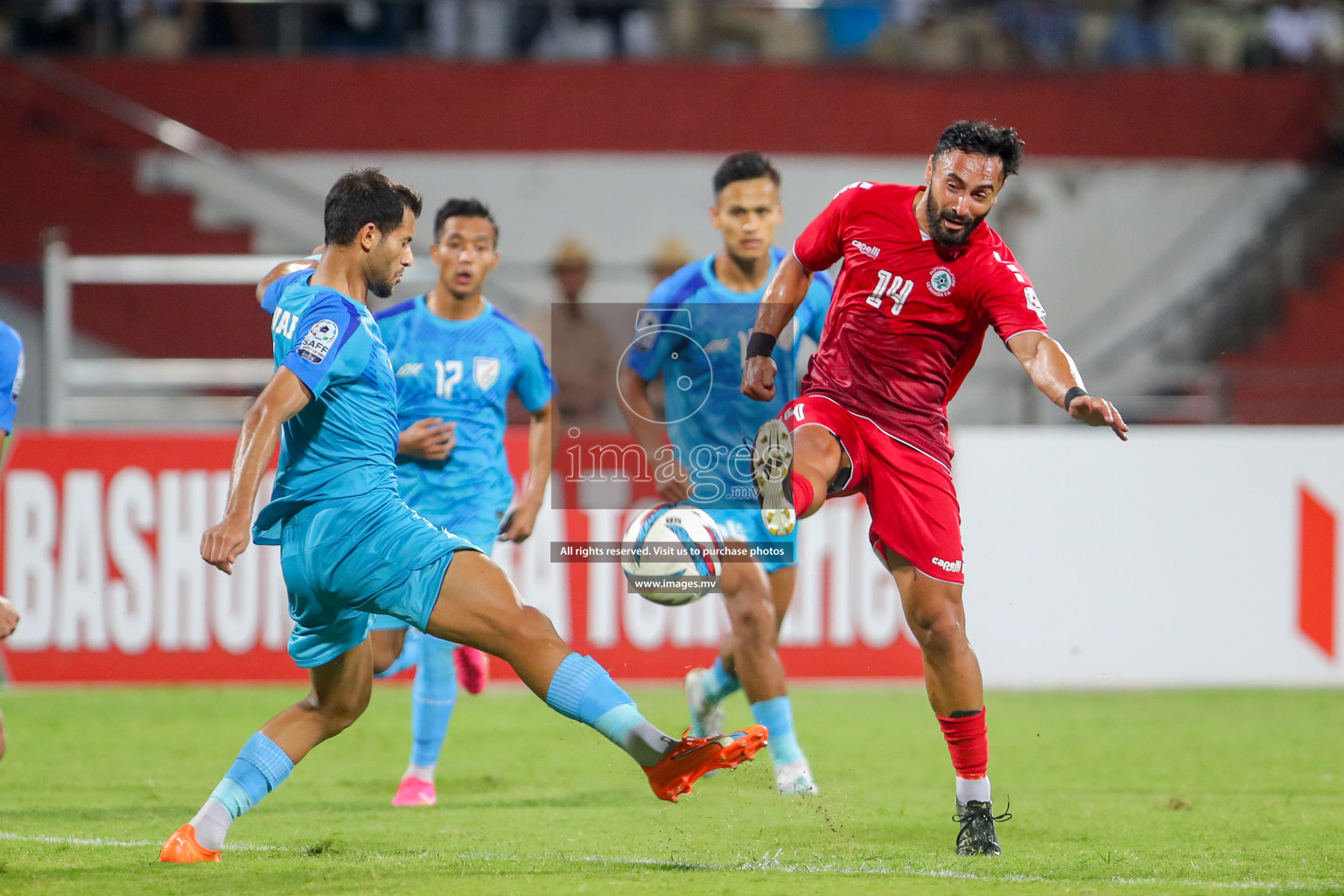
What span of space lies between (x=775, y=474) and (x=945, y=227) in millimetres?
1104

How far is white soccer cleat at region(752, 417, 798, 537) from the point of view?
19.0 ft

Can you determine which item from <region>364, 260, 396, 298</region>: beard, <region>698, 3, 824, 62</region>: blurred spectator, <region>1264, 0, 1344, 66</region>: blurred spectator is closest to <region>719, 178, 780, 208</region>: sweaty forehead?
<region>364, 260, 396, 298</region>: beard

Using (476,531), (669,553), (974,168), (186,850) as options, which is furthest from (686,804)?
(974,168)

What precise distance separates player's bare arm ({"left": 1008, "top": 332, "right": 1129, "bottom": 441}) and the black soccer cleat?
1.46 m

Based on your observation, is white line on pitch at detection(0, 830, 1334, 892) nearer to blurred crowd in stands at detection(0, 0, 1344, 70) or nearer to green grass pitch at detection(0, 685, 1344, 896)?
green grass pitch at detection(0, 685, 1344, 896)

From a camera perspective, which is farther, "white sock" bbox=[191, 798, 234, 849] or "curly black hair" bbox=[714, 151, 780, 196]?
"curly black hair" bbox=[714, 151, 780, 196]

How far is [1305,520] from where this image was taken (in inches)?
455

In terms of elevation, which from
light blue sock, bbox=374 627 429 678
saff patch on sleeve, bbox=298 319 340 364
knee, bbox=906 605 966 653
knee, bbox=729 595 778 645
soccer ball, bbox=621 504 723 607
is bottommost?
light blue sock, bbox=374 627 429 678

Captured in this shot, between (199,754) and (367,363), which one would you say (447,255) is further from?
(199,754)

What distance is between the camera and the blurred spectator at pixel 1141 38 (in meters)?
18.1

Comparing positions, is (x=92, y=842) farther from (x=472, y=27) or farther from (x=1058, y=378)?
(x=472, y=27)

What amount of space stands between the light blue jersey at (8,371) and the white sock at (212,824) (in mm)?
1528

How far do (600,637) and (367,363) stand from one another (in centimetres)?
618

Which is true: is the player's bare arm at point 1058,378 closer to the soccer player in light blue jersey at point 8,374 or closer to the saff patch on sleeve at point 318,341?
the saff patch on sleeve at point 318,341
